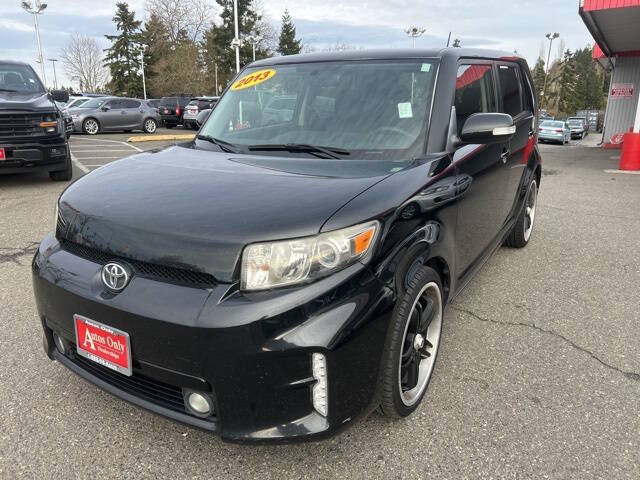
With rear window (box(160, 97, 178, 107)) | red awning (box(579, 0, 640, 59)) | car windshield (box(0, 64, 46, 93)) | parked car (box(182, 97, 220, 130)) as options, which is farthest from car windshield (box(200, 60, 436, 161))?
rear window (box(160, 97, 178, 107))

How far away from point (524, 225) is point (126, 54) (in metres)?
64.2

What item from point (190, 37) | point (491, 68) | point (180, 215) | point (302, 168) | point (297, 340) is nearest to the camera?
point (297, 340)

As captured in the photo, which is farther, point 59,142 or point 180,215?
point 59,142

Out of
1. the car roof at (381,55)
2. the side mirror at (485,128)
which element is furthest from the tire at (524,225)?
the side mirror at (485,128)

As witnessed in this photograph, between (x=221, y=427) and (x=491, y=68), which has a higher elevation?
(x=491, y=68)

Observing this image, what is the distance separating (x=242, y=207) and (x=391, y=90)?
4.28 ft

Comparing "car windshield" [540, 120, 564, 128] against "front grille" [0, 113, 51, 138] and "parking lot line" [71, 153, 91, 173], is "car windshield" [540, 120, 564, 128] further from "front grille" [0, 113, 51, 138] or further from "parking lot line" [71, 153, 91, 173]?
"front grille" [0, 113, 51, 138]

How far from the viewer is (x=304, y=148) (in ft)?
8.67

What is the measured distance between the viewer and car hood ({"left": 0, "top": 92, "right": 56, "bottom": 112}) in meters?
7.02

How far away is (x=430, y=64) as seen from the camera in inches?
110

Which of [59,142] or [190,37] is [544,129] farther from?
[190,37]

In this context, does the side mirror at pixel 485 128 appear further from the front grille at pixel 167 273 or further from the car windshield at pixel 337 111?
the front grille at pixel 167 273

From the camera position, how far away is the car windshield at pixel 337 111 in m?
2.61

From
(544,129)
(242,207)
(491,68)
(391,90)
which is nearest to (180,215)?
(242,207)
